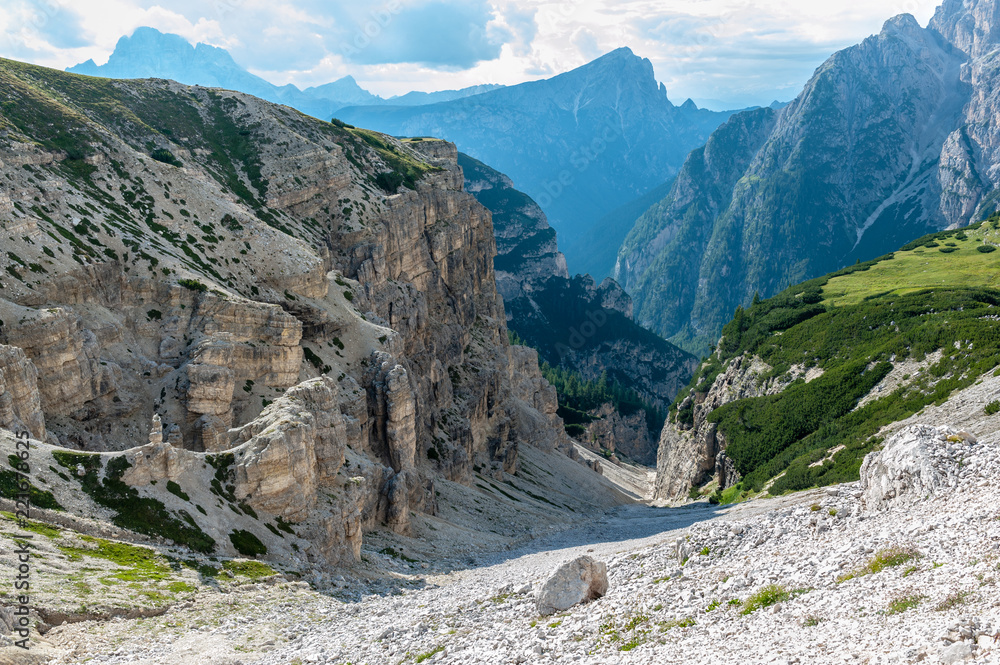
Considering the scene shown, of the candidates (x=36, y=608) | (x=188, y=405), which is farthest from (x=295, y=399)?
(x=36, y=608)

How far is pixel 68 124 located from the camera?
3757 inches

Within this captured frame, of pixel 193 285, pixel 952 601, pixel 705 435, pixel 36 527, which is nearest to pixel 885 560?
pixel 952 601

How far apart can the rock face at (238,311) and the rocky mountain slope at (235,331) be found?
0.92 feet

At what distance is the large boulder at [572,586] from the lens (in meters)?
35.8

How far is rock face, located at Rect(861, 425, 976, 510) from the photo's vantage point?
34.7 m

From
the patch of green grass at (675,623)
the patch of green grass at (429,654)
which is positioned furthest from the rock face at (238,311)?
the patch of green grass at (675,623)

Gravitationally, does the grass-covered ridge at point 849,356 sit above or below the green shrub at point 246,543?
above

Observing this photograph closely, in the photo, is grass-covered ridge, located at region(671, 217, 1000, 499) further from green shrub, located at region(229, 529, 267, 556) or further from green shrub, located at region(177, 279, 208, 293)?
green shrub, located at region(177, 279, 208, 293)

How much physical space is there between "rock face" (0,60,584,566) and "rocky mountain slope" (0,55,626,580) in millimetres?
280

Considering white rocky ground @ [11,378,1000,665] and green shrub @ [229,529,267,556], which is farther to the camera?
green shrub @ [229,529,267,556]

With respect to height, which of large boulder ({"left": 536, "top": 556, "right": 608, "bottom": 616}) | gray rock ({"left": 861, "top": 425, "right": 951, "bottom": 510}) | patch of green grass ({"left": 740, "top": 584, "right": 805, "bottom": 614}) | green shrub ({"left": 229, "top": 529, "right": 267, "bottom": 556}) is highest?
gray rock ({"left": 861, "top": 425, "right": 951, "bottom": 510})

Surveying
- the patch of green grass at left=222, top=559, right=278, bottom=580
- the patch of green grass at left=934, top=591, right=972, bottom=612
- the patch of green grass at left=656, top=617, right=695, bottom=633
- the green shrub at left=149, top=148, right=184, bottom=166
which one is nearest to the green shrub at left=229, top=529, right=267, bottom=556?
the patch of green grass at left=222, top=559, right=278, bottom=580

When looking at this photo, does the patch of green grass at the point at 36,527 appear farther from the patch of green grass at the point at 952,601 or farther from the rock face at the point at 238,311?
the patch of green grass at the point at 952,601

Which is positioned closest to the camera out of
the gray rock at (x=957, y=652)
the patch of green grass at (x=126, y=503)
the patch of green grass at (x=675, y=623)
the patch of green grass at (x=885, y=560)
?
the gray rock at (x=957, y=652)
